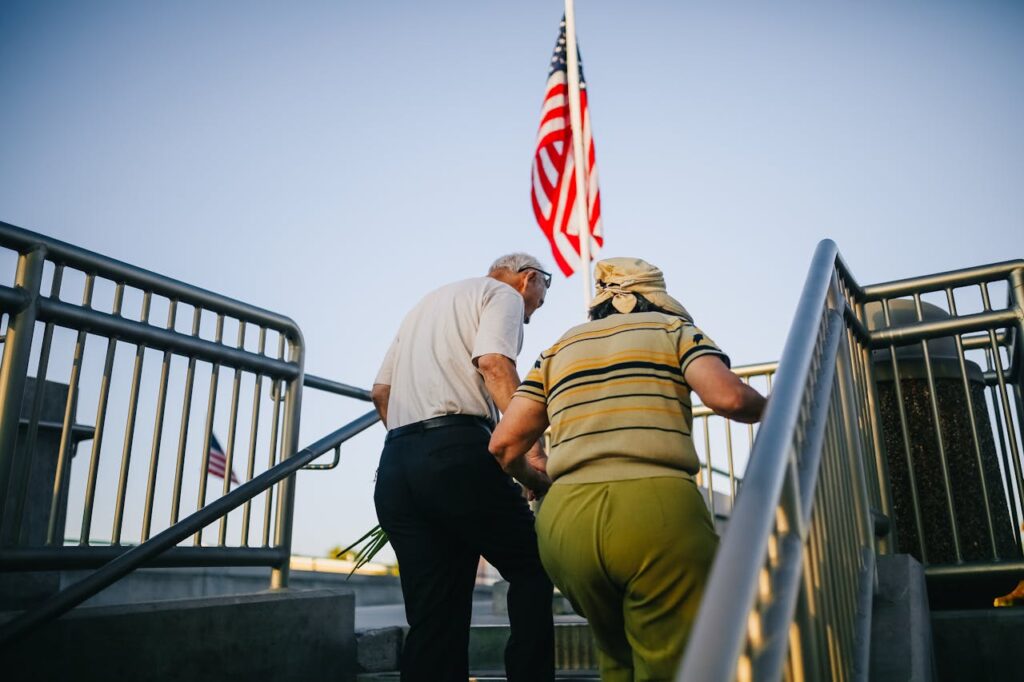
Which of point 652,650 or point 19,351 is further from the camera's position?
point 19,351

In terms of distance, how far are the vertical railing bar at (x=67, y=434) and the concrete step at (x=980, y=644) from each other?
320 centimetres

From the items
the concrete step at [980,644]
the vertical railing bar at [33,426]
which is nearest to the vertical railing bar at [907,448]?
the concrete step at [980,644]

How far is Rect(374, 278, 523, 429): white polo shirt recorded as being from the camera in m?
3.04

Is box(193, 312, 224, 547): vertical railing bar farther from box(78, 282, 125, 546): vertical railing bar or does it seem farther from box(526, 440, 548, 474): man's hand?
box(526, 440, 548, 474): man's hand

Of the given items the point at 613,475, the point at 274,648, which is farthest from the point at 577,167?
the point at 613,475

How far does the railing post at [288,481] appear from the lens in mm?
3850

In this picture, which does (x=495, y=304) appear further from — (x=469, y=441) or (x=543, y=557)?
(x=543, y=557)

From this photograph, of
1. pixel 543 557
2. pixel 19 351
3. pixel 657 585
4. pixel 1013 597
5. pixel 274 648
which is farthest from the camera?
pixel 1013 597

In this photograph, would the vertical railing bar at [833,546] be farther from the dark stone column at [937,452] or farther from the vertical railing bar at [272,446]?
the vertical railing bar at [272,446]

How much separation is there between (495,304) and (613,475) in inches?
46.7

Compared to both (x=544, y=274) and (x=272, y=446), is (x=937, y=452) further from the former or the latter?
(x=272, y=446)

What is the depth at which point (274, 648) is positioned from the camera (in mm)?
3395

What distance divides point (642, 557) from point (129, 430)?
2175 mm

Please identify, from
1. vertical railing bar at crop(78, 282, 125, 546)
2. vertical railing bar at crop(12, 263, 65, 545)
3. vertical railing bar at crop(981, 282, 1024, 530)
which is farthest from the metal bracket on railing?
vertical railing bar at crop(981, 282, 1024, 530)
